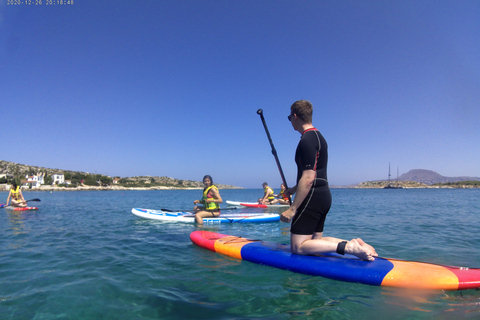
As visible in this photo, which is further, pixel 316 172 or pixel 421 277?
pixel 316 172

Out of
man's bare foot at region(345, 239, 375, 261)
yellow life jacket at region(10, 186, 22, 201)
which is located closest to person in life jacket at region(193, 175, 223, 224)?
man's bare foot at region(345, 239, 375, 261)

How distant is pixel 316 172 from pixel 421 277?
1982 mm

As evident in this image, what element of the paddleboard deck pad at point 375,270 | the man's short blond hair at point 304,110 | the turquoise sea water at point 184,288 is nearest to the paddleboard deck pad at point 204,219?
the turquoise sea water at point 184,288

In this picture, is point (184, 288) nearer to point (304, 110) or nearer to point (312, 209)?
point (312, 209)

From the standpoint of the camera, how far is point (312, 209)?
410 cm

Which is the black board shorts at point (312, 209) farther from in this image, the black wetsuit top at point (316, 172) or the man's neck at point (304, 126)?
the man's neck at point (304, 126)

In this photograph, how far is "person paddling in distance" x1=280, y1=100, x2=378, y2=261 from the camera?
401cm

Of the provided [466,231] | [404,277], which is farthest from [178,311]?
[466,231]

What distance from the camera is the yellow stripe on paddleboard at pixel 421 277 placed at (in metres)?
3.72

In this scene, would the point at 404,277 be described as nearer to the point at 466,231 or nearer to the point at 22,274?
the point at 22,274

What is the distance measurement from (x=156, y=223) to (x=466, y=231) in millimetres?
11318

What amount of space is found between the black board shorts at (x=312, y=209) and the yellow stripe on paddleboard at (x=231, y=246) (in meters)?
1.85

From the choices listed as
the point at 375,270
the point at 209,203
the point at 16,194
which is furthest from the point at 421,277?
the point at 16,194

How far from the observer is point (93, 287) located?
13.8 feet
